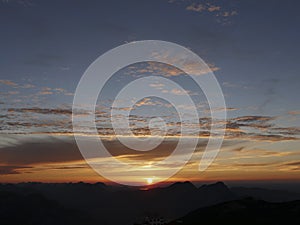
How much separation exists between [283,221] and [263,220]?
508 inches

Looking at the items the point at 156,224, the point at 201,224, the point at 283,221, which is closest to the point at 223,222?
the point at 201,224

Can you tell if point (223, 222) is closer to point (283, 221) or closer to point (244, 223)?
point (244, 223)

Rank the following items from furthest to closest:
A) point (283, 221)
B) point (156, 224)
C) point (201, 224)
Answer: point (201, 224) < point (283, 221) < point (156, 224)

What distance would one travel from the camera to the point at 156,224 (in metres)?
155

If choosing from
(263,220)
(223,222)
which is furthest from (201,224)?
(263,220)

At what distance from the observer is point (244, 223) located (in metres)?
184

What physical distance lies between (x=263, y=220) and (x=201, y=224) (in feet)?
127

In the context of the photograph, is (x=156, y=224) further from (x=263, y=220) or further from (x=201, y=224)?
(x=263, y=220)

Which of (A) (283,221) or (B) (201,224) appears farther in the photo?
(B) (201,224)

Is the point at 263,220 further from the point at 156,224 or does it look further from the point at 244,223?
the point at 156,224

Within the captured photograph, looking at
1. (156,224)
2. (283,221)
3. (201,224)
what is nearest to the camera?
(156,224)

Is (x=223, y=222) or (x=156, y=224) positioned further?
(x=223, y=222)

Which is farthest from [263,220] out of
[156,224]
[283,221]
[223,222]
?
[156,224]

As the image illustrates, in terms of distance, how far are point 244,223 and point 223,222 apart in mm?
16184
